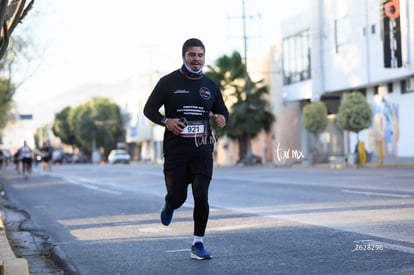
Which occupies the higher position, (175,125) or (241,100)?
(241,100)

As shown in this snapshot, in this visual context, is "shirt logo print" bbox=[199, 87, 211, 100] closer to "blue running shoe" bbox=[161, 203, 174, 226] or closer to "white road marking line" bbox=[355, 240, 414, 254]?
"blue running shoe" bbox=[161, 203, 174, 226]

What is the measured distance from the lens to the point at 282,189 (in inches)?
655

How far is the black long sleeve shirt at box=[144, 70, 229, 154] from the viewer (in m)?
6.57

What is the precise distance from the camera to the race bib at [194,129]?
6.54 metres

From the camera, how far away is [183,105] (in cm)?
659

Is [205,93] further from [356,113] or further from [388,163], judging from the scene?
[388,163]

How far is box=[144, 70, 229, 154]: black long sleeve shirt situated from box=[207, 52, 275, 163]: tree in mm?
38915

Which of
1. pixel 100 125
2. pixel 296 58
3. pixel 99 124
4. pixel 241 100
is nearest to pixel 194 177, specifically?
pixel 296 58

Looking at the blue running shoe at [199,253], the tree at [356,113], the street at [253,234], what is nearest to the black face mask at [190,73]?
the blue running shoe at [199,253]

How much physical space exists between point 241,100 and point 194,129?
40.6m

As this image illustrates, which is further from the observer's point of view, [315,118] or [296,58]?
[296,58]

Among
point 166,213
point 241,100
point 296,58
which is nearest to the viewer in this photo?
point 166,213

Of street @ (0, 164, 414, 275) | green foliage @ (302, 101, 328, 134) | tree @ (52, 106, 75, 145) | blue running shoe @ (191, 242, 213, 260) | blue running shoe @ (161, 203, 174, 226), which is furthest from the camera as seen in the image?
tree @ (52, 106, 75, 145)

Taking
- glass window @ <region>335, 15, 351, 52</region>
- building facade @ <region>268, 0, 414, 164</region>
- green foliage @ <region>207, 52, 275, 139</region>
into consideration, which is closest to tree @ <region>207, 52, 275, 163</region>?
green foliage @ <region>207, 52, 275, 139</region>
